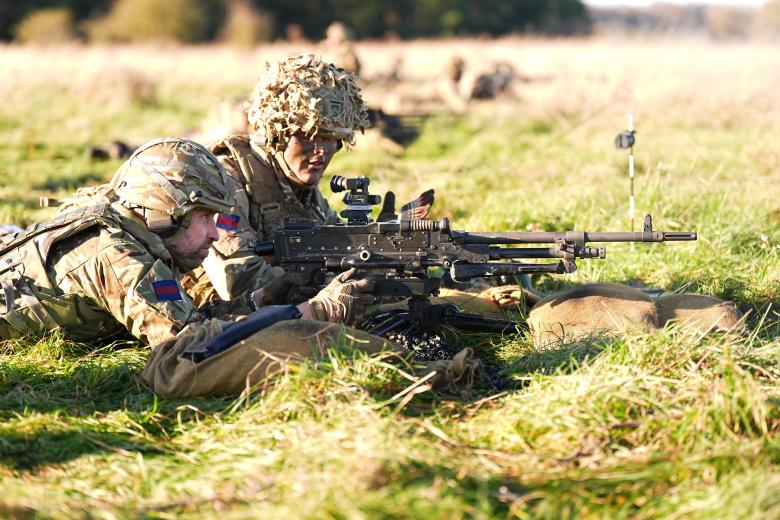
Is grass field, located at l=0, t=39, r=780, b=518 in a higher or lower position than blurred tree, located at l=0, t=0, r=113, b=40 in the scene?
lower

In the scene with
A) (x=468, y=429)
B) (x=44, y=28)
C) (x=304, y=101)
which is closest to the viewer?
(x=468, y=429)

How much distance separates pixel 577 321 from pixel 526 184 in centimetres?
550

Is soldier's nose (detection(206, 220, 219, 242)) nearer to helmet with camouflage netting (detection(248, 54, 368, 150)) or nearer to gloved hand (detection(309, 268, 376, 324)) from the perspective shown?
gloved hand (detection(309, 268, 376, 324))

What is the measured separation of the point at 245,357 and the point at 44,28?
4455cm

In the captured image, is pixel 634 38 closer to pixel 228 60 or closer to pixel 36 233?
pixel 228 60

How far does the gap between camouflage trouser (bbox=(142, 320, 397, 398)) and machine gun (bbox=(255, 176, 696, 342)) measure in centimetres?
89

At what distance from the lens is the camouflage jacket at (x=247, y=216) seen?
6.63 meters

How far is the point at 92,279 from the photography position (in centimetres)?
550

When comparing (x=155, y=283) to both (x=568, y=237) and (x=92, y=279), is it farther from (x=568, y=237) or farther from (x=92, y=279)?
(x=568, y=237)

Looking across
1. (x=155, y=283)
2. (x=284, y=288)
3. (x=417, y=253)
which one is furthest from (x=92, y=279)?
(x=417, y=253)

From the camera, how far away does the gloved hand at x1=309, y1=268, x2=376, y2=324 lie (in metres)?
5.67

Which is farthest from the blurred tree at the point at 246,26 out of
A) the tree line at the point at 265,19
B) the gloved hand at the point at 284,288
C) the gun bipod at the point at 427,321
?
the gun bipod at the point at 427,321

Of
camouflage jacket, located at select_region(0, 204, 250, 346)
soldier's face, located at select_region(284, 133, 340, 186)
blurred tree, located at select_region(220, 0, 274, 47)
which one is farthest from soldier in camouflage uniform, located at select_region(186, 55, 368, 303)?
blurred tree, located at select_region(220, 0, 274, 47)

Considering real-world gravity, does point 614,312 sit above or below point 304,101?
below
